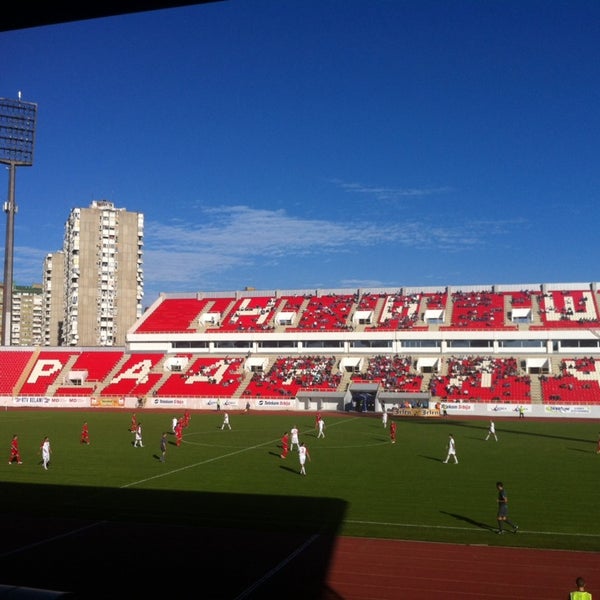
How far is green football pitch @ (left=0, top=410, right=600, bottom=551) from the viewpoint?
1947 cm

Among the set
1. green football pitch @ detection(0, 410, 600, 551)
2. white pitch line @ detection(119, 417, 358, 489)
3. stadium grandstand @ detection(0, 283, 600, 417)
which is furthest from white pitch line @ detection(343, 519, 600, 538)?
stadium grandstand @ detection(0, 283, 600, 417)

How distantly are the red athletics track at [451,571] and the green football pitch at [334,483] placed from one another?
914 mm

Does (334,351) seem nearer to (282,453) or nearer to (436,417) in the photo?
(436,417)

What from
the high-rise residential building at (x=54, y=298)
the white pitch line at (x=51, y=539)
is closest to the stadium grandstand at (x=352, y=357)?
the white pitch line at (x=51, y=539)

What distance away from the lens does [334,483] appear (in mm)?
25828

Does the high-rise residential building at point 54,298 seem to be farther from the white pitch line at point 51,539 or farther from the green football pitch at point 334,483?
the white pitch line at point 51,539

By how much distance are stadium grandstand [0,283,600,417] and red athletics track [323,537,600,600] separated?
146ft

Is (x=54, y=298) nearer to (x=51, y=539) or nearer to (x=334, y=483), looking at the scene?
(x=334, y=483)

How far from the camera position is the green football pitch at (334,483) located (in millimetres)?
19469

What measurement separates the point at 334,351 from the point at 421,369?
11.8 m

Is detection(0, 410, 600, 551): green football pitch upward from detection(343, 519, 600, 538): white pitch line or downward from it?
downward

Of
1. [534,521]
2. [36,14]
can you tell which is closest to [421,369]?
[534,521]

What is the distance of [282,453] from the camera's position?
3338 cm

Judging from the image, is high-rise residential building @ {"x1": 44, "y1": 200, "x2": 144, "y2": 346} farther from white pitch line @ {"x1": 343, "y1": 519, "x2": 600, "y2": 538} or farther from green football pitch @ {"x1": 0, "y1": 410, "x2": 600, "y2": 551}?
white pitch line @ {"x1": 343, "y1": 519, "x2": 600, "y2": 538}
